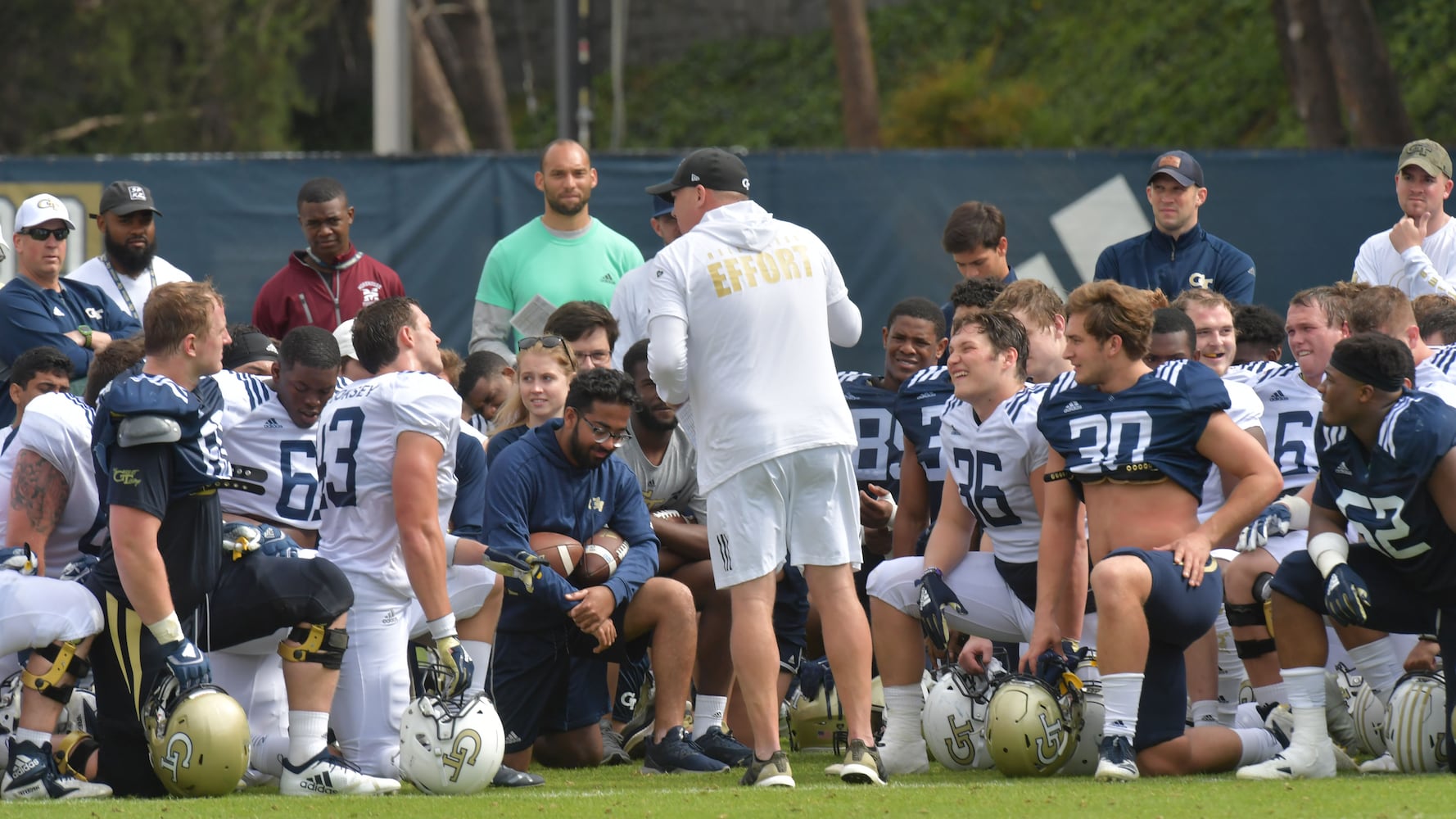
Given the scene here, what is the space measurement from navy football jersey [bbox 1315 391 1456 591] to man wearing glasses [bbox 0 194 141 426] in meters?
5.19

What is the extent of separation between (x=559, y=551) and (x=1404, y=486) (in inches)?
117

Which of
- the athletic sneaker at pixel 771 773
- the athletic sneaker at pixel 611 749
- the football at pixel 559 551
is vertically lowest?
the athletic sneaker at pixel 611 749

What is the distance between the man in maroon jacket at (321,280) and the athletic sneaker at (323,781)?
10.1ft

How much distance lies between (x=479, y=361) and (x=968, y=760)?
3.12m

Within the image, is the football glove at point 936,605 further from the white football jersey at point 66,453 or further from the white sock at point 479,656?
the white football jersey at point 66,453

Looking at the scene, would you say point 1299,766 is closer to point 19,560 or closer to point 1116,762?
point 1116,762

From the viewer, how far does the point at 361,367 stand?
6.89 m

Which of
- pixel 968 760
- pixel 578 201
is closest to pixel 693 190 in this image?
pixel 968 760

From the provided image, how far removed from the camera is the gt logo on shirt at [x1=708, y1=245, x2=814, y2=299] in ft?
18.5

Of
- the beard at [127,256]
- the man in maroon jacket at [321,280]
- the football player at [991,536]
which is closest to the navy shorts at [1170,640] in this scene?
the football player at [991,536]

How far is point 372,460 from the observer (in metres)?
5.80

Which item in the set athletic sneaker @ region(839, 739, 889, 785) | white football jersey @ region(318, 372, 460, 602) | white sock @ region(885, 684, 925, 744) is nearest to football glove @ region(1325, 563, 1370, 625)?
white sock @ region(885, 684, 925, 744)

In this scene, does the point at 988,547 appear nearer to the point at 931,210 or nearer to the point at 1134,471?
the point at 1134,471

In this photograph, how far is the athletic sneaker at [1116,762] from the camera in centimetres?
533
